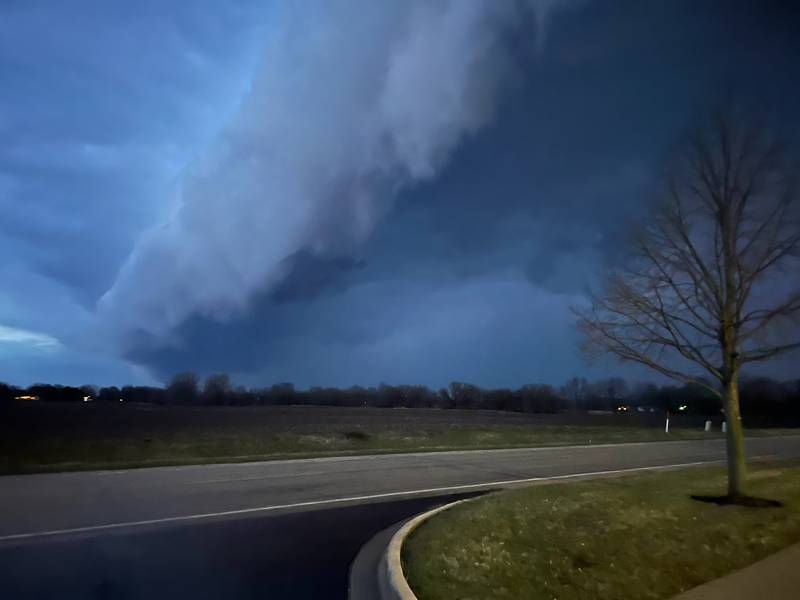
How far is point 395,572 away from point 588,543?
9.18 ft

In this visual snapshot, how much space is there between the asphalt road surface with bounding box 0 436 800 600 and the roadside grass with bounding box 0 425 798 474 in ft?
7.84

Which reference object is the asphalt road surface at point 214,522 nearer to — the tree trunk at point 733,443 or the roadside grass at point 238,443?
the roadside grass at point 238,443

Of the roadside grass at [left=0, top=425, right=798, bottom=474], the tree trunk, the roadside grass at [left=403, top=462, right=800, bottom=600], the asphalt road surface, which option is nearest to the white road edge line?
the asphalt road surface

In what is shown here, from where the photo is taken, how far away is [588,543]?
28.2ft

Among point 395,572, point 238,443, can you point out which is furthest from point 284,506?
point 238,443

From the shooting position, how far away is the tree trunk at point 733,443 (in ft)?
40.7

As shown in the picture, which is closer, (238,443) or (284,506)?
(284,506)

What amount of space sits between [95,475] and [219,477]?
10.3 ft

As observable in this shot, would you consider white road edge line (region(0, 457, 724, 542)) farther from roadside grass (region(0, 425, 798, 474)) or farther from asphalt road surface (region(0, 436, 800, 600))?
roadside grass (region(0, 425, 798, 474))

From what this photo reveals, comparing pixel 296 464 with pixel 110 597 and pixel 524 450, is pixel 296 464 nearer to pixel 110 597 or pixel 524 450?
pixel 524 450

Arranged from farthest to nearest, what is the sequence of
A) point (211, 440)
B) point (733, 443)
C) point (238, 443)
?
point (211, 440)
point (238, 443)
point (733, 443)

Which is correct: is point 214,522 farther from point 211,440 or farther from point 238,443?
point 211,440

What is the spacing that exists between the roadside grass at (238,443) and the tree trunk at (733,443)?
13730 millimetres

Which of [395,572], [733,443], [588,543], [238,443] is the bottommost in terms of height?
[395,572]
